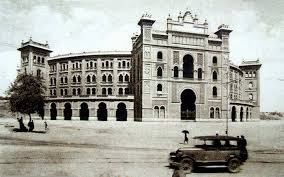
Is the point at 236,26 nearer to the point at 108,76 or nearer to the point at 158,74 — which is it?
the point at 158,74

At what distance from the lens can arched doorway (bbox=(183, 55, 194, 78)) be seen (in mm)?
39344

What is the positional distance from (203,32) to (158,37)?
6.15 meters

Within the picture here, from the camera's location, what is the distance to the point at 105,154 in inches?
641

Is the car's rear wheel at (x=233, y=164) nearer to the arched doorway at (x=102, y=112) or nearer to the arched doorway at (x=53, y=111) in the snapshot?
the arched doorway at (x=102, y=112)

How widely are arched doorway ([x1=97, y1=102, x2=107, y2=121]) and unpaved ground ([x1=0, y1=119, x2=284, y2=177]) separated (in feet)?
65.0

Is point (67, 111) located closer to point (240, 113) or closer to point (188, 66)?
point (188, 66)

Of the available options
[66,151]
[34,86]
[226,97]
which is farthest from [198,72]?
[66,151]

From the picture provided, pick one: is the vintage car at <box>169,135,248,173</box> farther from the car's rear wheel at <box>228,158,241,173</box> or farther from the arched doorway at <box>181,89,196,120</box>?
the arched doorway at <box>181,89,196,120</box>

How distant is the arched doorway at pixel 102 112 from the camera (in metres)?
44.6

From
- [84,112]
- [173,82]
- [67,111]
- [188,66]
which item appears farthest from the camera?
[67,111]

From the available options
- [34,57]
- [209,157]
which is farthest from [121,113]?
[209,157]

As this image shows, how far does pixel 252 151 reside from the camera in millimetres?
18703

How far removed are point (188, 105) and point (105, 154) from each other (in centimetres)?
2537

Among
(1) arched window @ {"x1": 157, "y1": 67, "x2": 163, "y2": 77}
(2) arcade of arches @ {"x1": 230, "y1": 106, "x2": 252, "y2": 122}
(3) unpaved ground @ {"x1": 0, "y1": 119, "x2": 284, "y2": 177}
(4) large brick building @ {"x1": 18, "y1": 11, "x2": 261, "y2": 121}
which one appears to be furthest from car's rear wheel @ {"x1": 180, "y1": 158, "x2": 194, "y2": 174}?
(2) arcade of arches @ {"x1": 230, "y1": 106, "x2": 252, "y2": 122}
